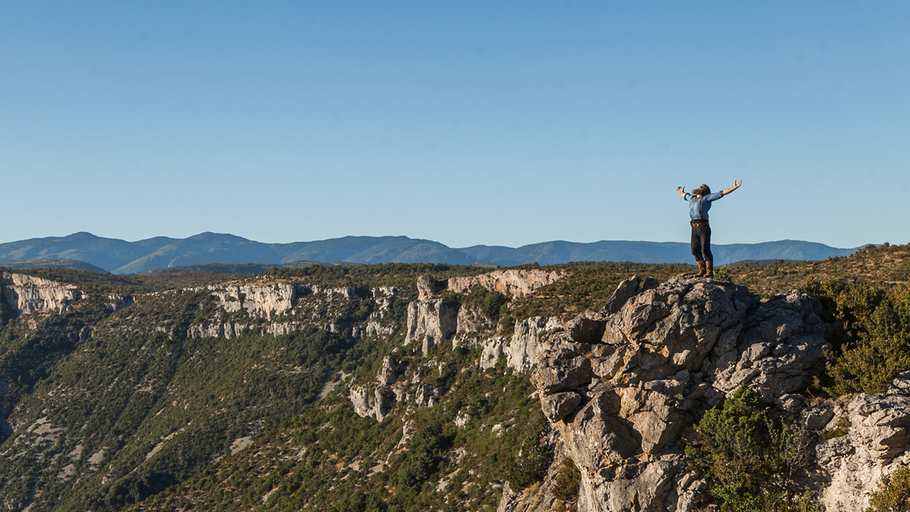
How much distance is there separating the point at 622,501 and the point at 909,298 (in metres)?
15.2

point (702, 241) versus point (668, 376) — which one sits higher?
point (702, 241)

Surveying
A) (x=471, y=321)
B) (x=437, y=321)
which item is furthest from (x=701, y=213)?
(x=437, y=321)

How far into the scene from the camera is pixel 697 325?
2350 centimetres

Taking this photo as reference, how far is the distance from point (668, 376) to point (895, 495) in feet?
26.1

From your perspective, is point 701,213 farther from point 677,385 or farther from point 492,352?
point 492,352

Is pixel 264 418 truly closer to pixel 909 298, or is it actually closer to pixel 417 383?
pixel 417 383

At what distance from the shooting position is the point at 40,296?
614ft

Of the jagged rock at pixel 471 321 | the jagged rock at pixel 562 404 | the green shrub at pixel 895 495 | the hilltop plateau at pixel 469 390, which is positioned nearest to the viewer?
the green shrub at pixel 895 495

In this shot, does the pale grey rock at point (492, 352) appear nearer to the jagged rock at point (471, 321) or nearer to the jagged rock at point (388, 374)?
the jagged rock at point (471, 321)

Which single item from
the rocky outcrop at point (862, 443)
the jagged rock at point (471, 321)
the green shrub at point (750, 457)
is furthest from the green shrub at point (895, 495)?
the jagged rock at point (471, 321)

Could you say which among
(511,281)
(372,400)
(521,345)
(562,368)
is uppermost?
(511,281)

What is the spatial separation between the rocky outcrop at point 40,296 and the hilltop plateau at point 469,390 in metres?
0.71

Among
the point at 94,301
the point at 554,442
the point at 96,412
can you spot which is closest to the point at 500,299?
the point at 554,442

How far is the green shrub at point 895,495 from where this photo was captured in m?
18.6
